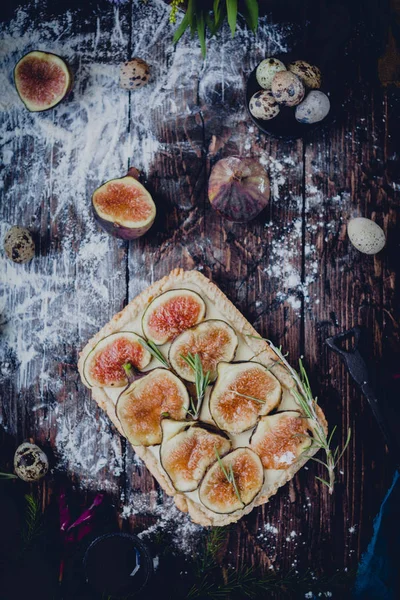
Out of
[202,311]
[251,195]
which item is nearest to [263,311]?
[202,311]

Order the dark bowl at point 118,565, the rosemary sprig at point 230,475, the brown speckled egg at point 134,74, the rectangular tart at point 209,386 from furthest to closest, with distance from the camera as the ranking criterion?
the brown speckled egg at point 134,74 < the rectangular tart at point 209,386 < the dark bowl at point 118,565 < the rosemary sprig at point 230,475

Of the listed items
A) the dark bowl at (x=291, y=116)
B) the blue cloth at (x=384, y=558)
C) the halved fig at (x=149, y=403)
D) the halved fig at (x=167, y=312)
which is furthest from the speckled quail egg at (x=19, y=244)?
the blue cloth at (x=384, y=558)

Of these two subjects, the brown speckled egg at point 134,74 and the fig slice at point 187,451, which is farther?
the brown speckled egg at point 134,74

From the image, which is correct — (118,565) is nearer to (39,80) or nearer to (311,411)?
(311,411)

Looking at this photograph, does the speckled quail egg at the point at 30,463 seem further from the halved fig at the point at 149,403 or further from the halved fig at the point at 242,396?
the halved fig at the point at 242,396

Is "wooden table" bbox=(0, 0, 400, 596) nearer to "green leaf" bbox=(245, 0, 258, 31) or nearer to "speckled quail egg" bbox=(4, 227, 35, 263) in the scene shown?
"speckled quail egg" bbox=(4, 227, 35, 263)

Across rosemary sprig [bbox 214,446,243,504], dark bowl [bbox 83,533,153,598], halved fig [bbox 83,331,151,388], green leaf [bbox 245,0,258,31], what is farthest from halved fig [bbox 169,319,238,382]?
green leaf [bbox 245,0,258,31]
